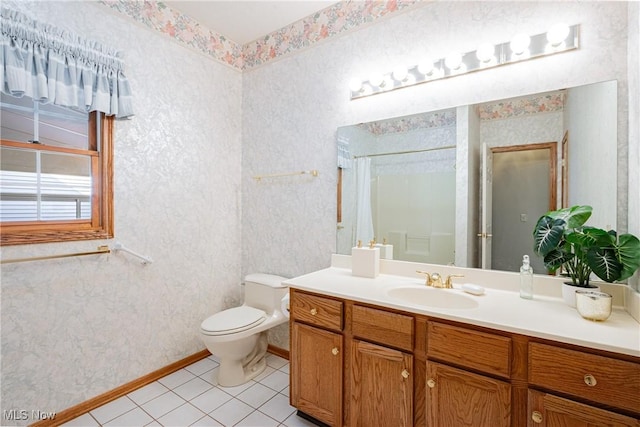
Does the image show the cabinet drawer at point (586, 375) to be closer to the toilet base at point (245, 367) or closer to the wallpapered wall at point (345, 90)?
the wallpapered wall at point (345, 90)

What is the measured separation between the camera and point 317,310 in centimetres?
157

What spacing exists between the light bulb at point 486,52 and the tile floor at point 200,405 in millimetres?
2264

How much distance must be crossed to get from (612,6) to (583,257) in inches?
45.7

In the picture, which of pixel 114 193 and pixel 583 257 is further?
pixel 114 193

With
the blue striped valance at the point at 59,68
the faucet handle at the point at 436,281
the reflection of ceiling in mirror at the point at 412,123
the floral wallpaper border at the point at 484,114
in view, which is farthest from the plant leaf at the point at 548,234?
the blue striped valance at the point at 59,68

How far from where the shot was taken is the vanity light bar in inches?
56.1

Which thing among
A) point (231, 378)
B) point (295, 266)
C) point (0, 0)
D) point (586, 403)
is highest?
point (0, 0)

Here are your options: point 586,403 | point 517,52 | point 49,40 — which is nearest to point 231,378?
point 586,403

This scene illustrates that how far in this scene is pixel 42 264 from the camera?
164 cm

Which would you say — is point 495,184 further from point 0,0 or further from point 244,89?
point 0,0

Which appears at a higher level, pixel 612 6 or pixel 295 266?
pixel 612 6

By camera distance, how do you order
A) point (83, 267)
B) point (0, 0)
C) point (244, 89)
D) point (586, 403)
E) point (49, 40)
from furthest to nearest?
point (244, 89) < point (83, 267) < point (49, 40) < point (0, 0) < point (586, 403)

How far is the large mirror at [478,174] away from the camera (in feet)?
4.58

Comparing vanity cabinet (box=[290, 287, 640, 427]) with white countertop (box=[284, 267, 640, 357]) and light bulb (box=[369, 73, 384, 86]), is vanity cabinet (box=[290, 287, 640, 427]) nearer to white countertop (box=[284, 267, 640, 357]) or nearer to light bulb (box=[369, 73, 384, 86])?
white countertop (box=[284, 267, 640, 357])
